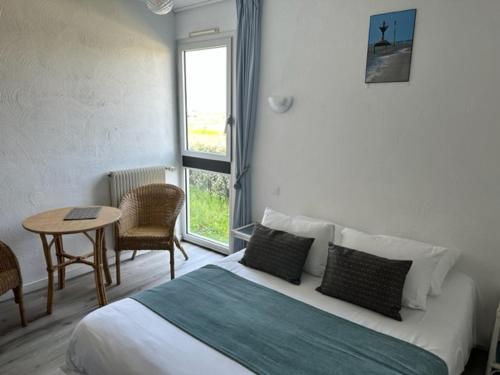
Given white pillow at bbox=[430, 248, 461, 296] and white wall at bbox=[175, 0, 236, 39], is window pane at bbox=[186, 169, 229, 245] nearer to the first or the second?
white wall at bbox=[175, 0, 236, 39]

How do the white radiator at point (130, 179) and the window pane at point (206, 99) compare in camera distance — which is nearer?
the white radiator at point (130, 179)

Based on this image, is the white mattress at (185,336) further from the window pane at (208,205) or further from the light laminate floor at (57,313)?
the window pane at (208,205)

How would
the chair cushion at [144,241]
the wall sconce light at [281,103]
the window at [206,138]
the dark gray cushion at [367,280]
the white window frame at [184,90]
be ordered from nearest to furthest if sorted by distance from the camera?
the dark gray cushion at [367,280] → the wall sconce light at [281,103] → the chair cushion at [144,241] → the white window frame at [184,90] → the window at [206,138]

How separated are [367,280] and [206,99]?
254 cm

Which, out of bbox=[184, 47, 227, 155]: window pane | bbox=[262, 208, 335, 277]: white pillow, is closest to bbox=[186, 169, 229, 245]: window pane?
bbox=[184, 47, 227, 155]: window pane

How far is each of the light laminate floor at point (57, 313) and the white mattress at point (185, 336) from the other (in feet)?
1.89

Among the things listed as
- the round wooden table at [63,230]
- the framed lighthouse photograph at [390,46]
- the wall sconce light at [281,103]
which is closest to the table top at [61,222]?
the round wooden table at [63,230]

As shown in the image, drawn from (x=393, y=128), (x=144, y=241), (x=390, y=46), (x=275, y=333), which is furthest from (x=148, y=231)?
(x=390, y=46)

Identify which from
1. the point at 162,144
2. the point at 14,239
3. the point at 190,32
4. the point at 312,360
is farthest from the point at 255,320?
the point at 190,32

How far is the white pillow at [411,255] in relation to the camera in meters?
2.01

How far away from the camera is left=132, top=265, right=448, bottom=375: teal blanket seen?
1.52 metres

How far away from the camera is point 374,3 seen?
93.7 inches

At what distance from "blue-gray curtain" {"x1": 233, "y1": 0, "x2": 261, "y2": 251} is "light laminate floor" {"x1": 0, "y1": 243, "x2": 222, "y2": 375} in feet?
2.66

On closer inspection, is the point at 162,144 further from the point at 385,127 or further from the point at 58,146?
the point at 385,127
